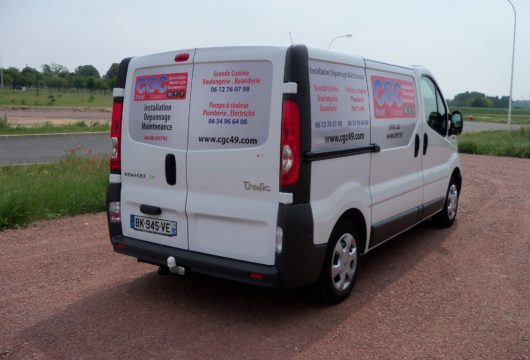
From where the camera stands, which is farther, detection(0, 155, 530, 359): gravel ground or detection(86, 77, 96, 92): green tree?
detection(86, 77, 96, 92): green tree

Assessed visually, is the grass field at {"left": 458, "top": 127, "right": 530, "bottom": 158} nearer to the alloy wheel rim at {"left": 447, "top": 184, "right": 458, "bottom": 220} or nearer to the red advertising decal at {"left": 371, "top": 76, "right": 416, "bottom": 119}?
the alloy wheel rim at {"left": 447, "top": 184, "right": 458, "bottom": 220}

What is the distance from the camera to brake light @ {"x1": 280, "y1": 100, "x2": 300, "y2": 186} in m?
3.71

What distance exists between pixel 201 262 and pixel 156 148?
3.35 feet

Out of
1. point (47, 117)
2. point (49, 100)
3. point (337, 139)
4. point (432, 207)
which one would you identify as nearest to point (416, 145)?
point (432, 207)

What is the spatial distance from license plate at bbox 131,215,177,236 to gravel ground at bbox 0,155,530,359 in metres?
0.61

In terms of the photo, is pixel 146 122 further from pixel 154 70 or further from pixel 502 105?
pixel 502 105

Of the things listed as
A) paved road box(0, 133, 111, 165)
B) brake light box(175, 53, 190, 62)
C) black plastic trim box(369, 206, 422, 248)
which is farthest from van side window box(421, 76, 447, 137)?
paved road box(0, 133, 111, 165)

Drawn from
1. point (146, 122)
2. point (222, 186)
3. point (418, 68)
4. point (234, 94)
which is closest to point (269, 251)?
point (222, 186)

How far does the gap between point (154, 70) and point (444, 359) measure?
3137 millimetres

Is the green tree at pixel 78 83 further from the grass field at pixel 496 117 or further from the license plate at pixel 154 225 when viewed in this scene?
the license plate at pixel 154 225

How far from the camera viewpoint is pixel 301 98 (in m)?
3.72

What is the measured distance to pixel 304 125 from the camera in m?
3.74

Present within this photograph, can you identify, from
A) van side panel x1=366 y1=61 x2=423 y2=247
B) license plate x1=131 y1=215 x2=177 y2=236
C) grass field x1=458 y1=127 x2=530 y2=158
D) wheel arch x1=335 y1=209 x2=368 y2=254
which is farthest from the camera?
grass field x1=458 y1=127 x2=530 y2=158

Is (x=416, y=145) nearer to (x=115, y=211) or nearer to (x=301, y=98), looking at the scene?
(x=301, y=98)
